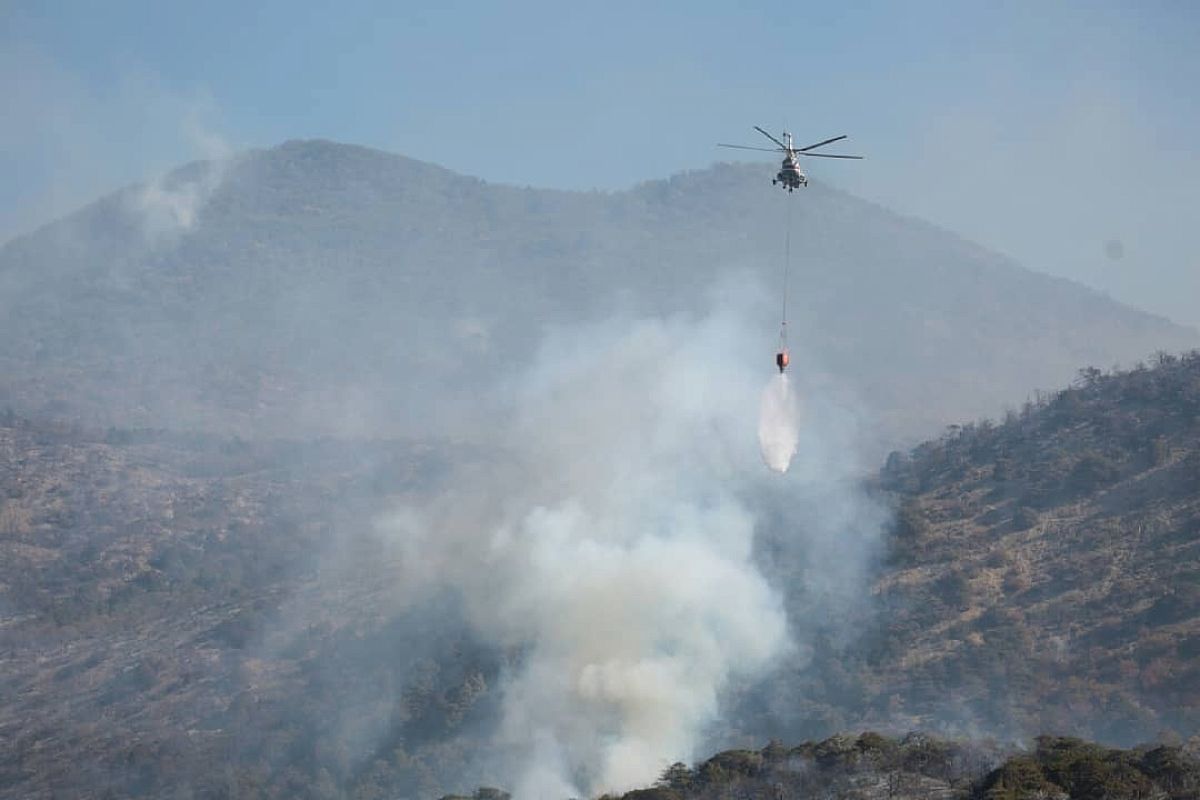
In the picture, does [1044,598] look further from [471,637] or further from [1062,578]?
[471,637]

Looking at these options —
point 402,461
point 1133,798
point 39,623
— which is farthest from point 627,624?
point 402,461

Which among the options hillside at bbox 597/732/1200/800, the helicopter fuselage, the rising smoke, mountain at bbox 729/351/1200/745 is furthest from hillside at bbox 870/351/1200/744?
the helicopter fuselage

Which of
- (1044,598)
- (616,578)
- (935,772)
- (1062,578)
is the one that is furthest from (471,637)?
(935,772)

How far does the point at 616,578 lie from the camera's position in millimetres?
97375

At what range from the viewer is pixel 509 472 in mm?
151625

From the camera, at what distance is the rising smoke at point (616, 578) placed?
3381 inches

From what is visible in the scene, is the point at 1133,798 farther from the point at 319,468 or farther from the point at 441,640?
the point at 319,468

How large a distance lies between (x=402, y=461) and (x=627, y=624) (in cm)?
7295

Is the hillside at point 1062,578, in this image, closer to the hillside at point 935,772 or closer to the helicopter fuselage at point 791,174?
the hillside at point 935,772

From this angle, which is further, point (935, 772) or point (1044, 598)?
point (1044, 598)

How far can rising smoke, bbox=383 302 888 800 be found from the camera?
85.9 m

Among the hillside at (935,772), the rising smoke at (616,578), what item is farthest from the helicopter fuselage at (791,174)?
the rising smoke at (616,578)

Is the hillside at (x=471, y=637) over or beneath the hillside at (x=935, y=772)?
over

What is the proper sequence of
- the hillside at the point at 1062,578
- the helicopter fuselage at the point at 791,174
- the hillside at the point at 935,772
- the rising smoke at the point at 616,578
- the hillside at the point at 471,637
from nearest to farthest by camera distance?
the hillside at the point at 935,772
the helicopter fuselage at the point at 791,174
the hillside at the point at 1062,578
the hillside at the point at 471,637
the rising smoke at the point at 616,578
